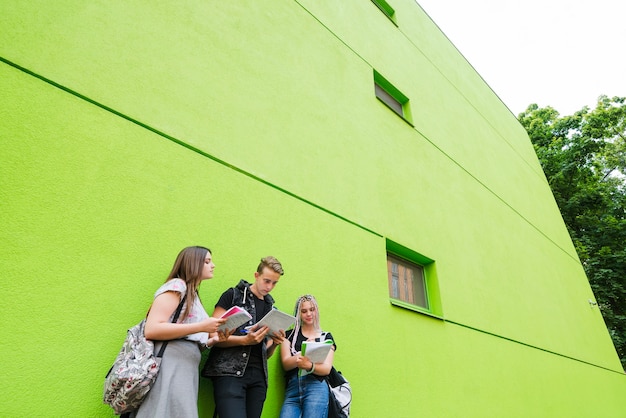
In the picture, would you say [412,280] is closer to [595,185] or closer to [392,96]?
[392,96]

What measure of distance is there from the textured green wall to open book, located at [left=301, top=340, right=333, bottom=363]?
51 centimetres

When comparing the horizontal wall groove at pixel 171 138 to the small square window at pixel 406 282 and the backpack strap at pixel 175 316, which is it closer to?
the small square window at pixel 406 282

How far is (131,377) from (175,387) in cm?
25

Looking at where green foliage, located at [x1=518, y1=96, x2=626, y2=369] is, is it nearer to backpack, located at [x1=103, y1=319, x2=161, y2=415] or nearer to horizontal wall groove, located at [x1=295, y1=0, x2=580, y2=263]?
horizontal wall groove, located at [x1=295, y1=0, x2=580, y2=263]

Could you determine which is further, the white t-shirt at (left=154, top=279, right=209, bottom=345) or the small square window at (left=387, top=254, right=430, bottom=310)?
the small square window at (left=387, top=254, right=430, bottom=310)

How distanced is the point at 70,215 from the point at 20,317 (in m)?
0.70

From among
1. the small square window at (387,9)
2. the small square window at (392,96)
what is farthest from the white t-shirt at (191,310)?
the small square window at (387,9)

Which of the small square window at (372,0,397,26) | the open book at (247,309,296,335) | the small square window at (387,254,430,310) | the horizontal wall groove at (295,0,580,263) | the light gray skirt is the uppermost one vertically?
the small square window at (372,0,397,26)

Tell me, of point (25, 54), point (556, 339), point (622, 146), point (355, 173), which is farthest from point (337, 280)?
point (622, 146)

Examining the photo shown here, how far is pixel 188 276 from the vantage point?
2.28 m

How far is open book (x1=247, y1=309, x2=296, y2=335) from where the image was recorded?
91.8 inches

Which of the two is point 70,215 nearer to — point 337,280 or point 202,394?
point 202,394

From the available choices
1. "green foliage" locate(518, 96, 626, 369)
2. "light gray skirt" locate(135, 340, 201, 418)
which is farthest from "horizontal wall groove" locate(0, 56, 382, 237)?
"green foliage" locate(518, 96, 626, 369)

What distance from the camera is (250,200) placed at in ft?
11.4
